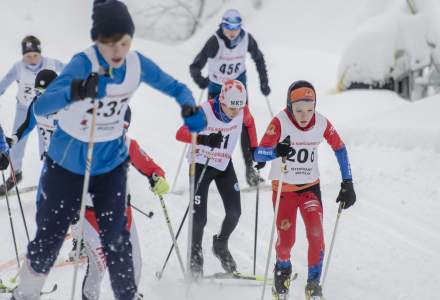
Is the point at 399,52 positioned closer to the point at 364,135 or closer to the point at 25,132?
the point at 364,135

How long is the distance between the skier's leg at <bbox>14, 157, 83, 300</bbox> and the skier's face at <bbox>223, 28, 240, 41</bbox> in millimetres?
4434

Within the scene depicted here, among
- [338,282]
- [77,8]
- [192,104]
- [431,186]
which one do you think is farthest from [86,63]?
[77,8]

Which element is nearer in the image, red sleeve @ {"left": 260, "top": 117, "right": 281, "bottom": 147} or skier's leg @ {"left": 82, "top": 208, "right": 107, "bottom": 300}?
skier's leg @ {"left": 82, "top": 208, "right": 107, "bottom": 300}

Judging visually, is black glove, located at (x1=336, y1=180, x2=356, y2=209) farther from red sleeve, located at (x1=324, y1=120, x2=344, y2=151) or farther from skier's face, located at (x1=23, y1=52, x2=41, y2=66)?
skier's face, located at (x1=23, y1=52, x2=41, y2=66)

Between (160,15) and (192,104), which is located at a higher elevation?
(160,15)

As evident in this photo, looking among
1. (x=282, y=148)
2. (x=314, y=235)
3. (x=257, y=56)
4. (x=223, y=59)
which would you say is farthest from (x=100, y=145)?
(x=257, y=56)

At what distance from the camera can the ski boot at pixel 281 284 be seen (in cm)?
498

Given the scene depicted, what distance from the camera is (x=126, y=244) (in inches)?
150

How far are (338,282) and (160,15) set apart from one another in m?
21.7

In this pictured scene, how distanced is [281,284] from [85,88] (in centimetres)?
269

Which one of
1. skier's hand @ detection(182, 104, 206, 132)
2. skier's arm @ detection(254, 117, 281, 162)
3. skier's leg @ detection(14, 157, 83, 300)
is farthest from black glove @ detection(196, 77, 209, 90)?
skier's leg @ detection(14, 157, 83, 300)

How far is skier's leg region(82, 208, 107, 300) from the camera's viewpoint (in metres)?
4.09

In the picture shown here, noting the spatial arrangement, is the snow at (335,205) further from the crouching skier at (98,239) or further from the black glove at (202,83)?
the black glove at (202,83)

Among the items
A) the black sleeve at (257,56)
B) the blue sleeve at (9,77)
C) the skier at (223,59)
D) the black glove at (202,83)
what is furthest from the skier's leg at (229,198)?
the blue sleeve at (9,77)
